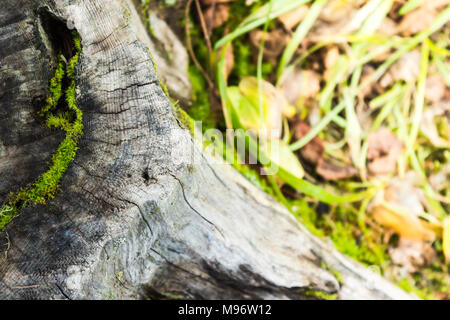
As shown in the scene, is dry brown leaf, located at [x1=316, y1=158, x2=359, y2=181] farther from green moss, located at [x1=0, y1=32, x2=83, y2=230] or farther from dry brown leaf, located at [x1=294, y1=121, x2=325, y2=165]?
green moss, located at [x1=0, y1=32, x2=83, y2=230]

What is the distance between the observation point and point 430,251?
175cm

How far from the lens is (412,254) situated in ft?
5.66

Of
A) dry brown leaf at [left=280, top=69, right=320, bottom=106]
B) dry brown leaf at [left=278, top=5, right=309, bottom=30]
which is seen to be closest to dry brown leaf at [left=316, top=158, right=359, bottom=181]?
A: dry brown leaf at [left=280, top=69, right=320, bottom=106]

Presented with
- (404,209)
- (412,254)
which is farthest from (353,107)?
(412,254)

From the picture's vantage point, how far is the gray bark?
793mm

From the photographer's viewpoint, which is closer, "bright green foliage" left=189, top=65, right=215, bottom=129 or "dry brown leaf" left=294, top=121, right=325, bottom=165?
"bright green foliage" left=189, top=65, right=215, bottom=129

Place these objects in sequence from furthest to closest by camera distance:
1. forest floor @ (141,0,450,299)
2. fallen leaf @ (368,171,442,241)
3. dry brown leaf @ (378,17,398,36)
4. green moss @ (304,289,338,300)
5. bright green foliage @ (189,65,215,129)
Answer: dry brown leaf @ (378,17,398,36), fallen leaf @ (368,171,442,241), forest floor @ (141,0,450,299), bright green foliage @ (189,65,215,129), green moss @ (304,289,338,300)

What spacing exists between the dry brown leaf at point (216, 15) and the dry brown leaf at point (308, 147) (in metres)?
0.69

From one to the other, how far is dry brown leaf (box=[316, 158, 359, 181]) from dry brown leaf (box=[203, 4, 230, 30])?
93 centimetres

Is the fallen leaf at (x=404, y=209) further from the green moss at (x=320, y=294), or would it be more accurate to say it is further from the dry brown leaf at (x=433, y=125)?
the green moss at (x=320, y=294)

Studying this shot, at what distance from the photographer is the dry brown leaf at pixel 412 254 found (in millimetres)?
1717

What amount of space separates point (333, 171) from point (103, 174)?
51.5 inches

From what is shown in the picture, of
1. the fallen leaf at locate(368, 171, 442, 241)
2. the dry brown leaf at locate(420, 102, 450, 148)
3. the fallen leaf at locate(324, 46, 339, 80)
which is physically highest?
the fallen leaf at locate(324, 46, 339, 80)
